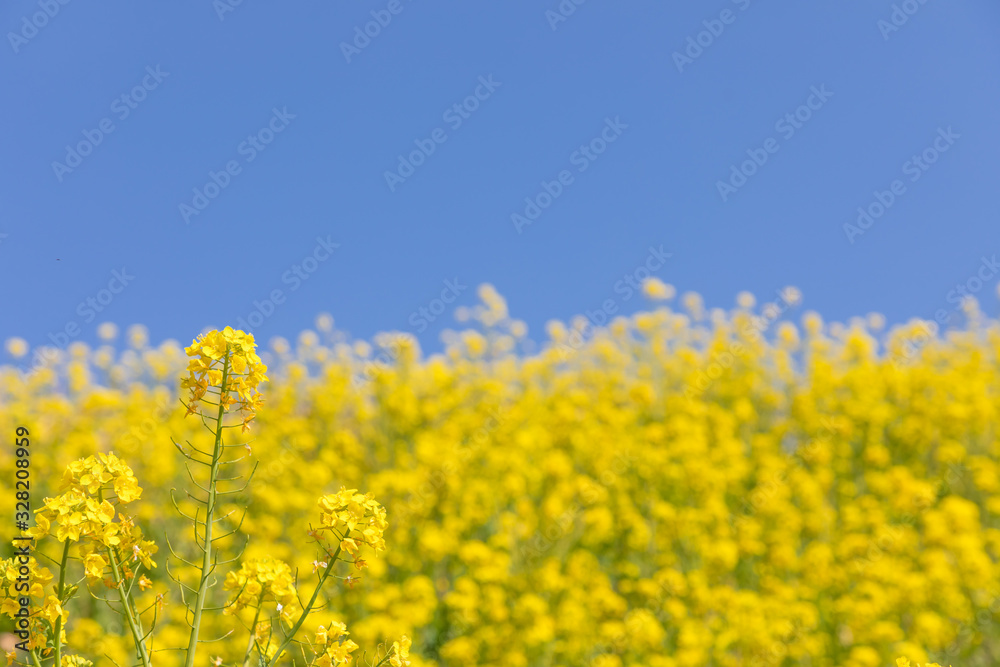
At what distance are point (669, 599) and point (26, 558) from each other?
16.7 feet

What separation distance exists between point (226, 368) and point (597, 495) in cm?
531

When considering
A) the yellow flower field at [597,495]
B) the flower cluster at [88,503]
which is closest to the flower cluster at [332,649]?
the flower cluster at [88,503]

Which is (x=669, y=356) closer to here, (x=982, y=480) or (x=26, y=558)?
(x=982, y=480)

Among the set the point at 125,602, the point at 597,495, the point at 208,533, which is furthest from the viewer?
the point at 597,495

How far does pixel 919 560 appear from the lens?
665 cm

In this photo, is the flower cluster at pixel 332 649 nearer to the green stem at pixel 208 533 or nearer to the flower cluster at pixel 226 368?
the green stem at pixel 208 533

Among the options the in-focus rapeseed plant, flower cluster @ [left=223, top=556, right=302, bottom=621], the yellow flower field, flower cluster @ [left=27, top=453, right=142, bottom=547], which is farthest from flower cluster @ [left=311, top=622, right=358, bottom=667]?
the yellow flower field

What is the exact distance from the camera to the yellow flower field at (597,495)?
18.7ft

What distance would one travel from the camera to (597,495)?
6816mm

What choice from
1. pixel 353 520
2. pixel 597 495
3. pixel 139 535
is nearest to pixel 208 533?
pixel 139 535

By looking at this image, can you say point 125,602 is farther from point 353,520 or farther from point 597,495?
point 597,495

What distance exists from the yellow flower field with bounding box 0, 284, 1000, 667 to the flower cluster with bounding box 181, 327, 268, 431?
7.52 ft

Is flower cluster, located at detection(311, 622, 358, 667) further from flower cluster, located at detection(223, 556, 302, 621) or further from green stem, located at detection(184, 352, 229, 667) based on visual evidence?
green stem, located at detection(184, 352, 229, 667)

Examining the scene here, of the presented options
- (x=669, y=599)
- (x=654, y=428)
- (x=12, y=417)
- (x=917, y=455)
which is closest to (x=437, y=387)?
(x=654, y=428)
